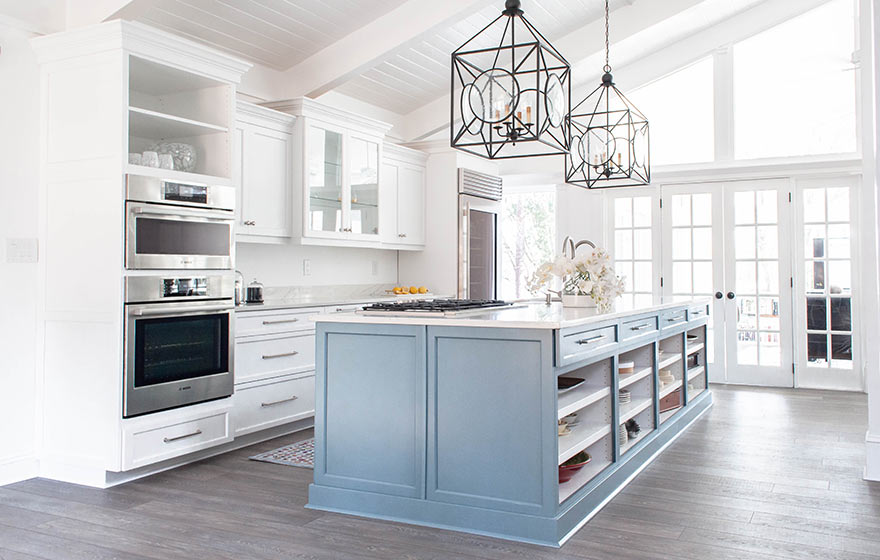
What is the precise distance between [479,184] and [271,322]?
3.08 m

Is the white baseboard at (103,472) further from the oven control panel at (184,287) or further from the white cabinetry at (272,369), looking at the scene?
the oven control panel at (184,287)

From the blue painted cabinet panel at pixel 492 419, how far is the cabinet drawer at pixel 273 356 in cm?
169

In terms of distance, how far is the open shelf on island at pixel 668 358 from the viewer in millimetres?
4699

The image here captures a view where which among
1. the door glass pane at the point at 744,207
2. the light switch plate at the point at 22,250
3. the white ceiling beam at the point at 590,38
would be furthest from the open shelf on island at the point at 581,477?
the door glass pane at the point at 744,207

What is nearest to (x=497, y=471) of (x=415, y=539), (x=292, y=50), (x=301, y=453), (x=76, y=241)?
(x=415, y=539)

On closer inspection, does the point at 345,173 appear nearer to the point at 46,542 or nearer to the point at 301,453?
the point at 301,453

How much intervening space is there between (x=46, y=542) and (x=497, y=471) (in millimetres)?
1768

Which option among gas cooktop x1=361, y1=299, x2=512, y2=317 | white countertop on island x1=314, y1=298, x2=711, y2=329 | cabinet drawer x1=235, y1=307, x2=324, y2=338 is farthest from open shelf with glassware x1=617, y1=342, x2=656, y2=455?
cabinet drawer x1=235, y1=307, x2=324, y2=338

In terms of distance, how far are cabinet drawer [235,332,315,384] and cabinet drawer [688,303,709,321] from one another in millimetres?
2679

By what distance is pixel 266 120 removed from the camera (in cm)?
478

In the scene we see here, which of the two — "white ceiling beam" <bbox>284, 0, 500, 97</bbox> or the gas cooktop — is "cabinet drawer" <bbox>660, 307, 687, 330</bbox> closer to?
the gas cooktop

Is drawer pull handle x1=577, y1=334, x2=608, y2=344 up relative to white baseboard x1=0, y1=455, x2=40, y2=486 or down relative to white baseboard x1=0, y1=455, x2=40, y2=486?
up

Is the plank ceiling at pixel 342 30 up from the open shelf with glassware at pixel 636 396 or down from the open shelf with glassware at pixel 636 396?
up

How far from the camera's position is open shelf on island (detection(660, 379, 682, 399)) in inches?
181
